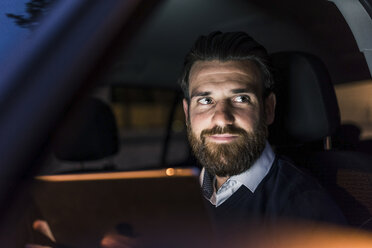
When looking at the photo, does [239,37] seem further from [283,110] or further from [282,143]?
[282,143]

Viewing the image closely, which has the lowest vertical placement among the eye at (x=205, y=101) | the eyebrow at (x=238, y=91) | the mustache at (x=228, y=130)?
the mustache at (x=228, y=130)

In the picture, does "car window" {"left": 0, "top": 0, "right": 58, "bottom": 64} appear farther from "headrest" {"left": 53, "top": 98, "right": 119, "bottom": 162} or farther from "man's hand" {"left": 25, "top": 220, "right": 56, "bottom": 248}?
"man's hand" {"left": 25, "top": 220, "right": 56, "bottom": 248}

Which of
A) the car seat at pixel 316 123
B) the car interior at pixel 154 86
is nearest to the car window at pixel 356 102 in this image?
the car interior at pixel 154 86

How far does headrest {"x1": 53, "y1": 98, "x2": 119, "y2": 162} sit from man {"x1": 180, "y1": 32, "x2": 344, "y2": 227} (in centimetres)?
54

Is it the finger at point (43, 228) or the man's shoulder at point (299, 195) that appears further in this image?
the man's shoulder at point (299, 195)

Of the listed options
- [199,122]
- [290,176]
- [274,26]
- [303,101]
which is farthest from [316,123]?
[274,26]

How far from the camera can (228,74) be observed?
1.91 m

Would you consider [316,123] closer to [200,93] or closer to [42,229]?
[200,93]

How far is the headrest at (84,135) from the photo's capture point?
0.95 metres

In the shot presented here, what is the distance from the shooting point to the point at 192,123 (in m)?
1.95

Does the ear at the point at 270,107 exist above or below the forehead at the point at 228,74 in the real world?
below

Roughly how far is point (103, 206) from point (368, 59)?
4.39ft

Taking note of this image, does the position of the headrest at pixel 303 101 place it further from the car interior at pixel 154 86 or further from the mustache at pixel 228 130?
the mustache at pixel 228 130

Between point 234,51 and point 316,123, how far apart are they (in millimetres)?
476
